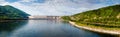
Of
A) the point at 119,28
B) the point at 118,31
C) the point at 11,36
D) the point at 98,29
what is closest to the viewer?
the point at 11,36

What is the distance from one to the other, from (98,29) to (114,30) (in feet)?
46.5

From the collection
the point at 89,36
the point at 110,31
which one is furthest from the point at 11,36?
the point at 110,31

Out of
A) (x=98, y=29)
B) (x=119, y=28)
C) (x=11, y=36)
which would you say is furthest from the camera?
(x=98, y=29)

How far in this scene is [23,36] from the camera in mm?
88125

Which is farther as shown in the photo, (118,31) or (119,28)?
(119,28)

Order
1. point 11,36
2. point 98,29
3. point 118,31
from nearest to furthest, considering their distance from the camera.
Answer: point 11,36, point 118,31, point 98,29

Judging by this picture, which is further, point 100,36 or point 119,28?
point 119,28

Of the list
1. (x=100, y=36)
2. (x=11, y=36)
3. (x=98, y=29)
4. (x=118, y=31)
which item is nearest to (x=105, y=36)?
(x=100, y=36)

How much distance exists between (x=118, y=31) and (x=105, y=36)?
44.9 ft

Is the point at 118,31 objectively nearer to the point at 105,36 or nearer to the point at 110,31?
the point at 110,31

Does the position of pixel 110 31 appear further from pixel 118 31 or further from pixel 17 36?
pixel 17 36

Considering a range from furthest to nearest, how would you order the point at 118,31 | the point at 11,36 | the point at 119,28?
the point at 119,28
the point at 118,31
the point at 11,36

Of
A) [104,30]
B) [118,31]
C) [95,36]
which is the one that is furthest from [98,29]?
[95,36]

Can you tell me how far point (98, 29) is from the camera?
383ft
